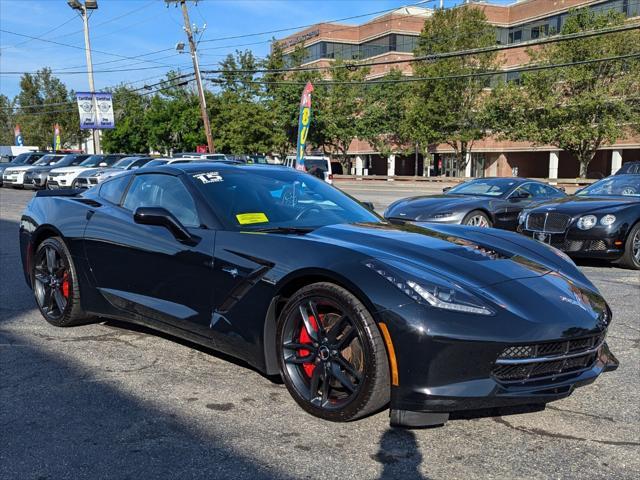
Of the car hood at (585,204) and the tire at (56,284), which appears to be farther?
the car hood at (585,204)

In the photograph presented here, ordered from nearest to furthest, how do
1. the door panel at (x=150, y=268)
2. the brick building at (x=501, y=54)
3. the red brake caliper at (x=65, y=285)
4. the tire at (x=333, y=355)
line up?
the tire at (x=333, y=355) → the door panel at (x=150, y=268) → the red brake caliper at (x=65, y=285) → the brick building at (x=501, y=54)

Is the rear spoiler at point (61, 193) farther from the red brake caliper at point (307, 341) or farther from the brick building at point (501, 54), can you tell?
the brick building at point (501, 54)

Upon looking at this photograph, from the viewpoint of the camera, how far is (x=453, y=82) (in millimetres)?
42938

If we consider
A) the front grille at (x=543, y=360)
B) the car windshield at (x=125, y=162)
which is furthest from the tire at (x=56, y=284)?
the car windshield at (x=125, y=162)

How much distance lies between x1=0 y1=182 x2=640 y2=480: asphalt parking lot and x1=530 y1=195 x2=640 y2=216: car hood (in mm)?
4494

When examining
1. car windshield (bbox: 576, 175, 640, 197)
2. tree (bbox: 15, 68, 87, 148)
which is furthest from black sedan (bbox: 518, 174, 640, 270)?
tree (bbox: 15, 68, 87, 148)

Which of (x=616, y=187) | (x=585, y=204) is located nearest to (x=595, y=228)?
(x=585, y=204)

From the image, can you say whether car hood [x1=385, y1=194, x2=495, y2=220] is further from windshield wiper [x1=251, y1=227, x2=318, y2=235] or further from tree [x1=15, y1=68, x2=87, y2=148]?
tree [x1=15, y1=68, x2=87, y2=148]

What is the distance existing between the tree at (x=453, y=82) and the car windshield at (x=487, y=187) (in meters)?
31.3

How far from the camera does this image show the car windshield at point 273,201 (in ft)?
13.3

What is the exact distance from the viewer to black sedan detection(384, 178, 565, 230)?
10.4 m

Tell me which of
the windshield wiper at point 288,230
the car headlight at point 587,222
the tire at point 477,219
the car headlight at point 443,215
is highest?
the windshield wiper at point 288,230

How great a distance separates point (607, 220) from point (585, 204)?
0.46 m

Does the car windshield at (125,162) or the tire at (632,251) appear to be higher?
the car windshield at (125,162)
